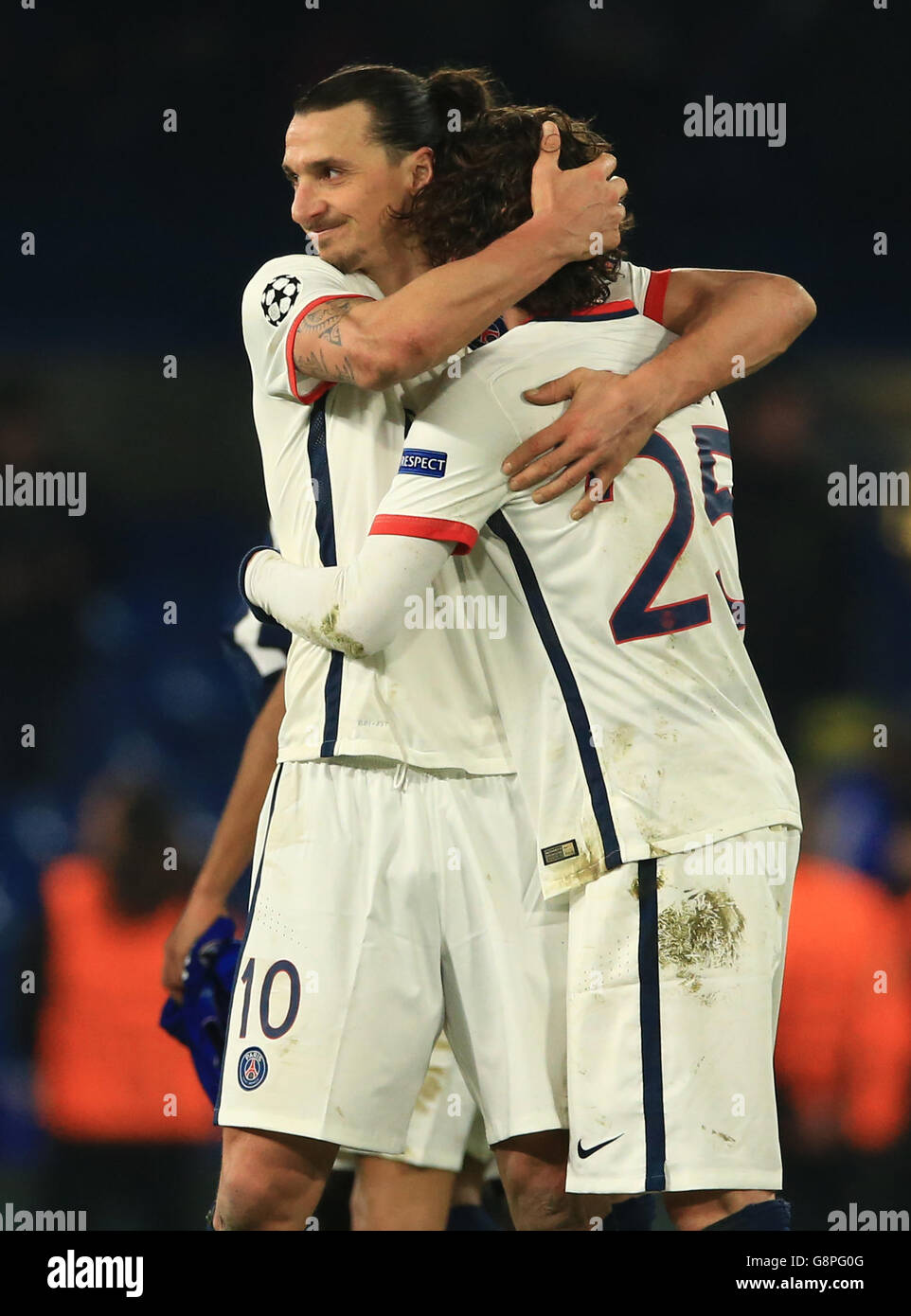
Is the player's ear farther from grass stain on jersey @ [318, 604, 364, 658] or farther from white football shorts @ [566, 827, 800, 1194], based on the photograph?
white football shorts @ [566, 827, 800, 1194]

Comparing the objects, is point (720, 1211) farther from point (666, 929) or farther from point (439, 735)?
point (439, 735)

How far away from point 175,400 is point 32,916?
1.31 metres

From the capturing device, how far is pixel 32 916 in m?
3.57

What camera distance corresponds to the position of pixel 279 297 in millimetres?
2191

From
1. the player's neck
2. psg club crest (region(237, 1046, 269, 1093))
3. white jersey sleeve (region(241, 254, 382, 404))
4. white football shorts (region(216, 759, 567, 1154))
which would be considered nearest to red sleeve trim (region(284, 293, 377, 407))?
white jersey sleeve (region(241, 254, 382, 404))

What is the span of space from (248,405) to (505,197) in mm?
1549

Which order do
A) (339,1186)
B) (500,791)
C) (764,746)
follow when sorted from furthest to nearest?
(339,1186) < (500,791) < (764,746)

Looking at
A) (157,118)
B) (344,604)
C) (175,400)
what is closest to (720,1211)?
(344,604)

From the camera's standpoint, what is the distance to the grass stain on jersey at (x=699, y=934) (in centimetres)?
194

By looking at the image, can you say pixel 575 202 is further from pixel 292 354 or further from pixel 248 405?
pixel 248 405
